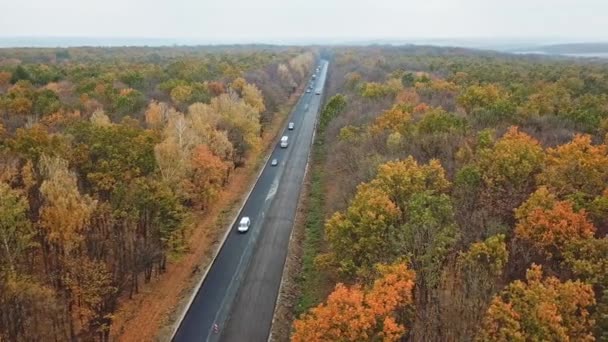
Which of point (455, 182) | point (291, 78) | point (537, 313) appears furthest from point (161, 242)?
point (291, 78)

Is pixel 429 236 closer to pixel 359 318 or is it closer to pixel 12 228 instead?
pixel 359 318

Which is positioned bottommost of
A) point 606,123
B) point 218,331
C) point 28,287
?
point 218,331

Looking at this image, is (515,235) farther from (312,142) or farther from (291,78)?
(291,78)

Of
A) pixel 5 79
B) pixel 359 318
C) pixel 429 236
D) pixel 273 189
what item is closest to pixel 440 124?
pixel 273 189

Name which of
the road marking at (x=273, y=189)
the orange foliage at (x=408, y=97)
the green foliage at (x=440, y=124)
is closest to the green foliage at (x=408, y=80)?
the orange foliage at (x=408, y=97)

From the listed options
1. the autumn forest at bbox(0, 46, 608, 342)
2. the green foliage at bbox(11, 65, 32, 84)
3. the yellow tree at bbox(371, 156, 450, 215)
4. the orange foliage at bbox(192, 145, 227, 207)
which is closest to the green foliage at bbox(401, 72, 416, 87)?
the autumn forest at bbox(0, 46, 608, 342)
